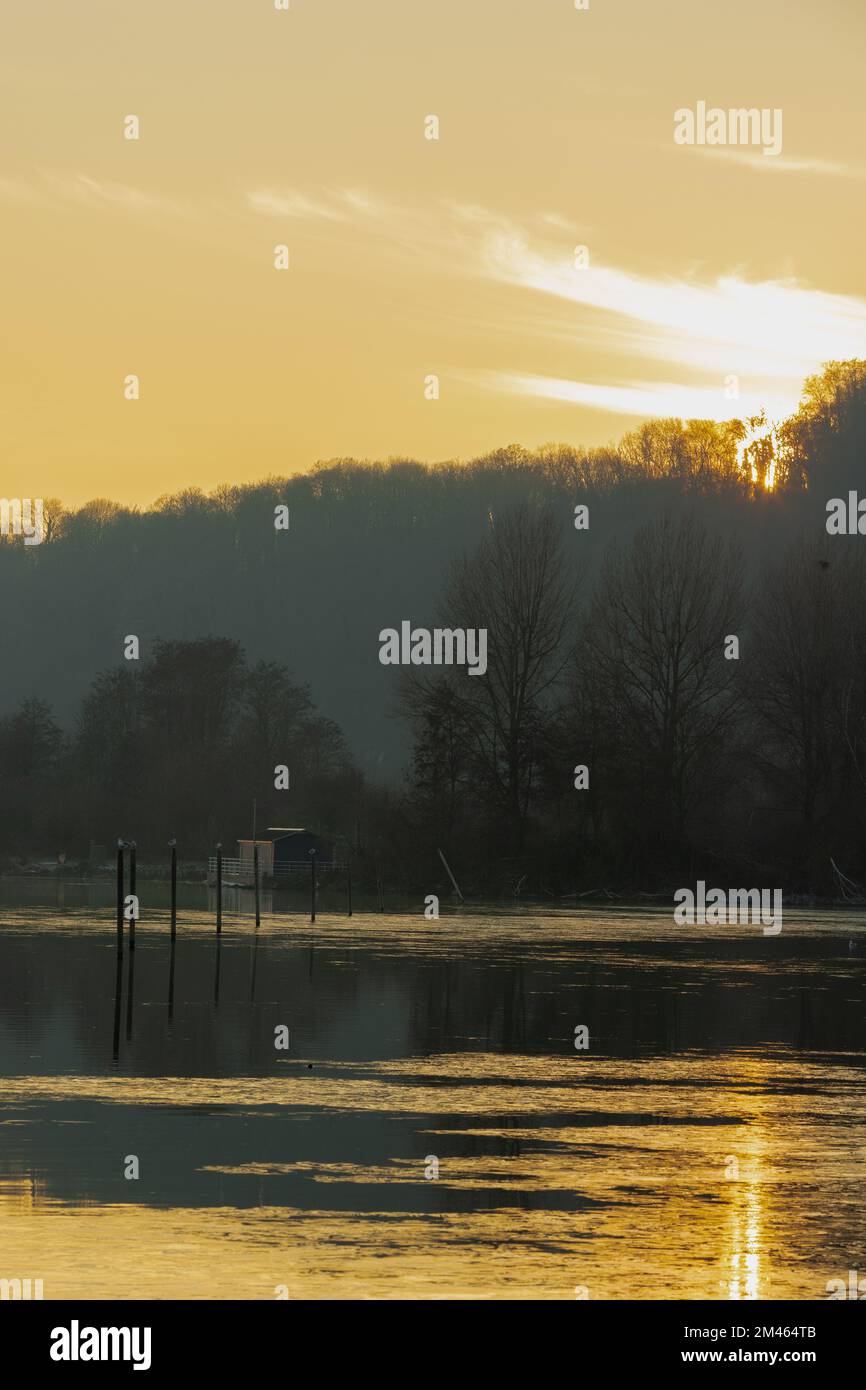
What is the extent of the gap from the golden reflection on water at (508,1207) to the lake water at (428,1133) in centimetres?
4

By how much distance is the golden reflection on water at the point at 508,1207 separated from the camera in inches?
534

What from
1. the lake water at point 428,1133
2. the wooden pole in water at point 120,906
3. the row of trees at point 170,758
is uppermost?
the row of trees at point 170,758

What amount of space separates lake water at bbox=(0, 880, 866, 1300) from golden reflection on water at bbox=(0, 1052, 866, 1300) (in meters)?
0.04

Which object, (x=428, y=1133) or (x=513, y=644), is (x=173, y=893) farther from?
(x=513, y=644)

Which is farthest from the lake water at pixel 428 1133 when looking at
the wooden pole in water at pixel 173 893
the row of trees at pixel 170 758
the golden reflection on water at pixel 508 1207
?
the row of trees at pixel 170 758

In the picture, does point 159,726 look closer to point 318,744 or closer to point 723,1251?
point 318,744

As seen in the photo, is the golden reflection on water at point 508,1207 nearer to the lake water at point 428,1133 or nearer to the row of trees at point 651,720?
the lake water at point 428,1133

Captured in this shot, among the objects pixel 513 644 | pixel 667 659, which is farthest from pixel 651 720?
pixel 513 644

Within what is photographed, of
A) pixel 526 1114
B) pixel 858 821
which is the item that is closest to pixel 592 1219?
pixel 526 1114

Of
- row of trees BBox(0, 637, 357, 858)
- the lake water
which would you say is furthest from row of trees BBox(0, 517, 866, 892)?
the lake water

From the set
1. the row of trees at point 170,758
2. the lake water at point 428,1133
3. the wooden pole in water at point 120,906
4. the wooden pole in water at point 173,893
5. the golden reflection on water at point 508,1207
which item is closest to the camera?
the golden reflection on water at point 508,1207

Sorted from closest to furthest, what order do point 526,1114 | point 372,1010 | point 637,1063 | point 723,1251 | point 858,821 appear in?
point 723,1251 < point 526,1114 < point 637,1063 < point 372,1010 < point 858,821

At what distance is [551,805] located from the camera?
9706 cm

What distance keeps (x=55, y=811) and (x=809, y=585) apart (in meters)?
70.9
